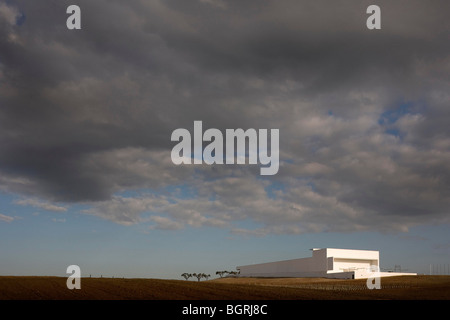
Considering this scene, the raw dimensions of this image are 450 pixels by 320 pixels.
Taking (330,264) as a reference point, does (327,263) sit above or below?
above

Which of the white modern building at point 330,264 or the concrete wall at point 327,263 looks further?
the concrete wall at point 327,263

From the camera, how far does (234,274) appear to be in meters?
169

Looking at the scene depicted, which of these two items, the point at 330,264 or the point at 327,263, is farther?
the point at 327,263

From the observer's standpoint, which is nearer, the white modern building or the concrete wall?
the white modern building
